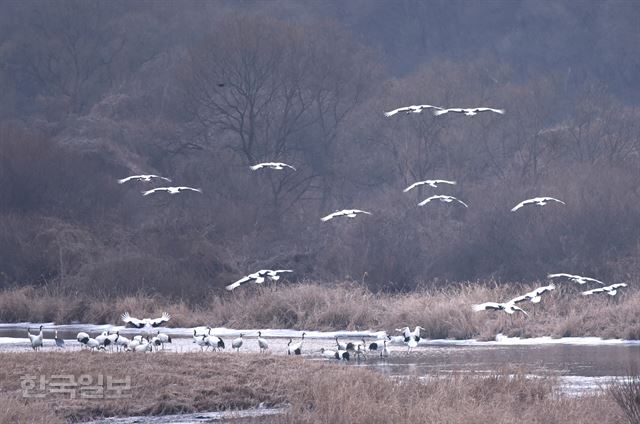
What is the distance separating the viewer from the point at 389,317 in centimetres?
3866

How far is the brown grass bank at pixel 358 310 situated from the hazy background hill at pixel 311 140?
7.22 feet

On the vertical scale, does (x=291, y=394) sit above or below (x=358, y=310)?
below

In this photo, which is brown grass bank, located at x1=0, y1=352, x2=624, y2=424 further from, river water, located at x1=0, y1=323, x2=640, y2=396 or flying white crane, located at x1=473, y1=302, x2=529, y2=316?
flying white crane, located at x1=473, y1=302, x2=529, y2=316

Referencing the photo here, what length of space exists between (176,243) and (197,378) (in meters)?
26.7

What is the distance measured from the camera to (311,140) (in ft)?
219

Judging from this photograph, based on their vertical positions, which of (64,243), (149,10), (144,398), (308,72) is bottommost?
(144,398)

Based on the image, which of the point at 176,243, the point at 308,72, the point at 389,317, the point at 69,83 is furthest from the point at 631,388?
the point at 69,83

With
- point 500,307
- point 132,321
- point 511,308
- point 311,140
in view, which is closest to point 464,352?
point 500,307

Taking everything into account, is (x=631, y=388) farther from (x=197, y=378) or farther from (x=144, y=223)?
(x=144, y=223)

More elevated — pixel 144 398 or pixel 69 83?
pixel 69 83

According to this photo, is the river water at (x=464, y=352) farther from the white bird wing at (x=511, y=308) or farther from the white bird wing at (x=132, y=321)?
the white bird wing at (x=511, y=308)

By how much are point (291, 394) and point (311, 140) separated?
4462 centimetres

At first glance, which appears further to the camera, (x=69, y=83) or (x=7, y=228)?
(x=69, y=83)

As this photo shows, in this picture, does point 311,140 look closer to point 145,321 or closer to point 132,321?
point 132,321
